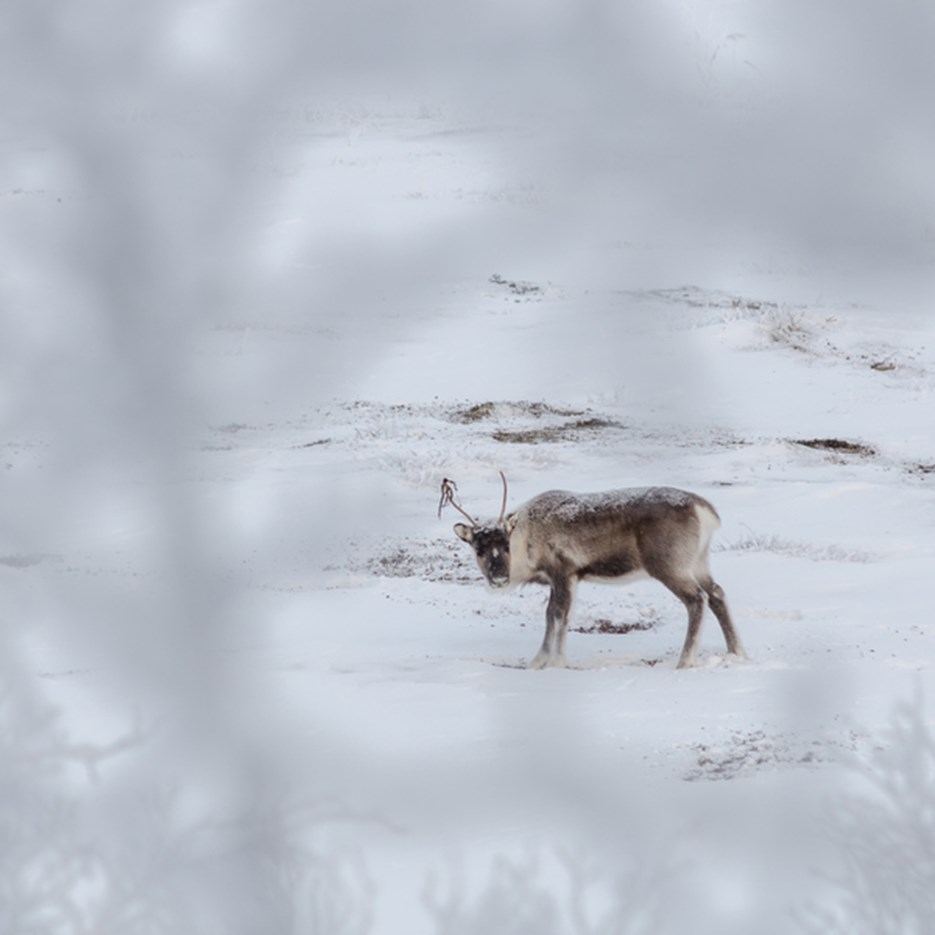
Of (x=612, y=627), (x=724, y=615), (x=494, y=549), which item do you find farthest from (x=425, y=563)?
(x=724, y=615)

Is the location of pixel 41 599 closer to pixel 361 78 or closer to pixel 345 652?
pixel 345 652

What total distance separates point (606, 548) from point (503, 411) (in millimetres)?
8893

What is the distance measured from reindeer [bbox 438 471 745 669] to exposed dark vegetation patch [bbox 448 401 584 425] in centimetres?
836

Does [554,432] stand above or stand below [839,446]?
below

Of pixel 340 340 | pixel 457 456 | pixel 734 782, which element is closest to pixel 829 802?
pixel 734 782

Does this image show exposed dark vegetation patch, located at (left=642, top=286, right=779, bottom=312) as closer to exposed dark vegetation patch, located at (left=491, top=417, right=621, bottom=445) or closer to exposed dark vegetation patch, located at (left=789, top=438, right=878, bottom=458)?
exposed dark vegetation patch, located at (left=491, top=417, right=621, bottom=445)

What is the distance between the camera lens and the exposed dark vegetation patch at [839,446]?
1454 cm

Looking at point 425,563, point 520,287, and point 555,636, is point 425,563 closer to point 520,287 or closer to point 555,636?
point 555,636

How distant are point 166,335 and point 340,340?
3.14 feet

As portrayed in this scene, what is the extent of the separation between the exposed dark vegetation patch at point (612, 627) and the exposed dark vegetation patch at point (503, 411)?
7146 mm

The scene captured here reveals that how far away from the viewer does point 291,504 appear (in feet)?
34.0

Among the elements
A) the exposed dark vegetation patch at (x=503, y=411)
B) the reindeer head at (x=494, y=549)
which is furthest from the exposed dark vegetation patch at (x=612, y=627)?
the exposed dark vegetation patch at (x=503, y=411)

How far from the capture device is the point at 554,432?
15094 millimetres

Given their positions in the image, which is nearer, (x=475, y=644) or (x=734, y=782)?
(x=734, y=782)
